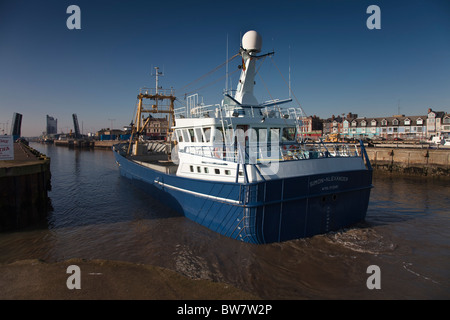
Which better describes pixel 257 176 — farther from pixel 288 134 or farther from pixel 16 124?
pixel 16 124

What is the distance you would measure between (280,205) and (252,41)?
834cm

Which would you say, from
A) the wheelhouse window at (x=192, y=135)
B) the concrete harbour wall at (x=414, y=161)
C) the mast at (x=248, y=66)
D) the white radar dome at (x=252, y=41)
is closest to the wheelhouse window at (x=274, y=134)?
the mast at (x=248, y=66)

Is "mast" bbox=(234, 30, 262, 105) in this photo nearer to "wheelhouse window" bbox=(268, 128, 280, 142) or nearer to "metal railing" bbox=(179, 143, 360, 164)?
"wheelhouse window" bbox=(268, 128, 280, 142)

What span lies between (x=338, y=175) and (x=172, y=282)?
7.13 meters

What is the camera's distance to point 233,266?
25.5 feet

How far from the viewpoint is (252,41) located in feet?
39.8

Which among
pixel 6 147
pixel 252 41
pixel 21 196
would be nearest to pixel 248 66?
pixel 252 41

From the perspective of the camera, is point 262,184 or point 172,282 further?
point 262,184

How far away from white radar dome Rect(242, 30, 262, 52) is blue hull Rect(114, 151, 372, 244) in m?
7.24

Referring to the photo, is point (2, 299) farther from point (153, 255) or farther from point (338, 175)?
point (338, 175)

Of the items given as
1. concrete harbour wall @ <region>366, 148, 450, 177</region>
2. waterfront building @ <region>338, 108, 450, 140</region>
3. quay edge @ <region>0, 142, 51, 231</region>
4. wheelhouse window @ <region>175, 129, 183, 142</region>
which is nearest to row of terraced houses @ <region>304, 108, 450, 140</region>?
waterfront building @ <region>338, 108, 450, 140</region>

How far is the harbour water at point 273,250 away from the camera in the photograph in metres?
6.85
